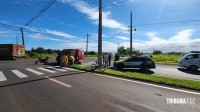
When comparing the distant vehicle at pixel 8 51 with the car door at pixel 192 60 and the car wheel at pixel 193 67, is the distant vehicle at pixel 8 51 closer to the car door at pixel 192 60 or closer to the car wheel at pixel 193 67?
the car door at pixel 192 60

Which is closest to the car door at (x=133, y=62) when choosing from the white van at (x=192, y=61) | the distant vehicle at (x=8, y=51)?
the white van at (x=192, y=61)

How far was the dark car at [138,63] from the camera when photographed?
1825 cm

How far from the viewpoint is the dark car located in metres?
18.2

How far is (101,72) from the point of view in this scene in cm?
1484

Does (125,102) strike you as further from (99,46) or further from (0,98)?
(99,46)

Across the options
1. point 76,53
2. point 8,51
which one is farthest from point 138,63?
point 8,51

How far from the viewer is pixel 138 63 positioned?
1852cm

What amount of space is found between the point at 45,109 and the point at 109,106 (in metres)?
1.91

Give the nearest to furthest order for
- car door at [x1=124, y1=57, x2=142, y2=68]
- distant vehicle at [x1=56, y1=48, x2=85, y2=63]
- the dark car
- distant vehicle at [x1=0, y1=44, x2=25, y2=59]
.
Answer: the dark car < car door at [x1=124, y1=57, x2=142, y2=68] < distant vehicle at [x1=56, y1=48, x2=85, y2=63] < distant vehicle at [x1=0, y1=44, x2=25, y2=59]

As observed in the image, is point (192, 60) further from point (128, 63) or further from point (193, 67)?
A: point (128, 63)

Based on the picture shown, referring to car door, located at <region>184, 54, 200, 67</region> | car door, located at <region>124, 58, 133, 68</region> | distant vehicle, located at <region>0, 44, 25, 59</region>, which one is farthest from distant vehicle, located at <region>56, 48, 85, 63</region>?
distant vehicle, located at <region>0, 44, 25, 59</region>

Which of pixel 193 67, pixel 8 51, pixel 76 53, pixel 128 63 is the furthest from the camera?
pixel 8 51

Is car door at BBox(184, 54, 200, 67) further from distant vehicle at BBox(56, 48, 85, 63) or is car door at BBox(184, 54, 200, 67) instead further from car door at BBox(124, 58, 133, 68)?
distant vehicle at BBox(56, 48, 85, 63)

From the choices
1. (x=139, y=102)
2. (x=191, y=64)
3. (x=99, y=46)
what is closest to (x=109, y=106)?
(x=139, y=102)
